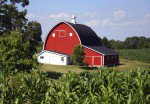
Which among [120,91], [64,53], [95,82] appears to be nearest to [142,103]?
[120,91]

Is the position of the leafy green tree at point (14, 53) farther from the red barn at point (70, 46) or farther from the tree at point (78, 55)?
the red barn at point (70, 46)

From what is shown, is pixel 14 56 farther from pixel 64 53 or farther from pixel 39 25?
pixel 64 53

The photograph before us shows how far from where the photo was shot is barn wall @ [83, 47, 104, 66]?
58.2 metres

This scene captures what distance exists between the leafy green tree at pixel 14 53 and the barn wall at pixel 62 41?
27.2 m

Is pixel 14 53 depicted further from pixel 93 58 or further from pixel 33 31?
pixel 93 58

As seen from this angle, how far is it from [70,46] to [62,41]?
2.21 m

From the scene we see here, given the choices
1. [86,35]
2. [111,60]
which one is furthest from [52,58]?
[111,60]

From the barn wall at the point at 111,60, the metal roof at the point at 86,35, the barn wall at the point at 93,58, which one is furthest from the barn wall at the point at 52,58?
the barn wall at the point at 111,60

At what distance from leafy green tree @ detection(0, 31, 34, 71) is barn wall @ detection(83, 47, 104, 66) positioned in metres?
24.5

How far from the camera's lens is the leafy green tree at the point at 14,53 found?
33.5 meters

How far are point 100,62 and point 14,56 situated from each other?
1038 inches

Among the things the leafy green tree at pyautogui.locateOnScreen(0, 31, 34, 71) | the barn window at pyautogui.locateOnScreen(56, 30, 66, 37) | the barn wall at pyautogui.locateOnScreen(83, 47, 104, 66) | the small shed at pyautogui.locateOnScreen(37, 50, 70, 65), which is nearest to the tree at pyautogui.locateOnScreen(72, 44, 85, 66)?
the small shed at pyautogui.locateOnScreen(37, 50, 70, 65)

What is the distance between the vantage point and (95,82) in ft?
72.6

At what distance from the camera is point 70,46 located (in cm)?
6253
